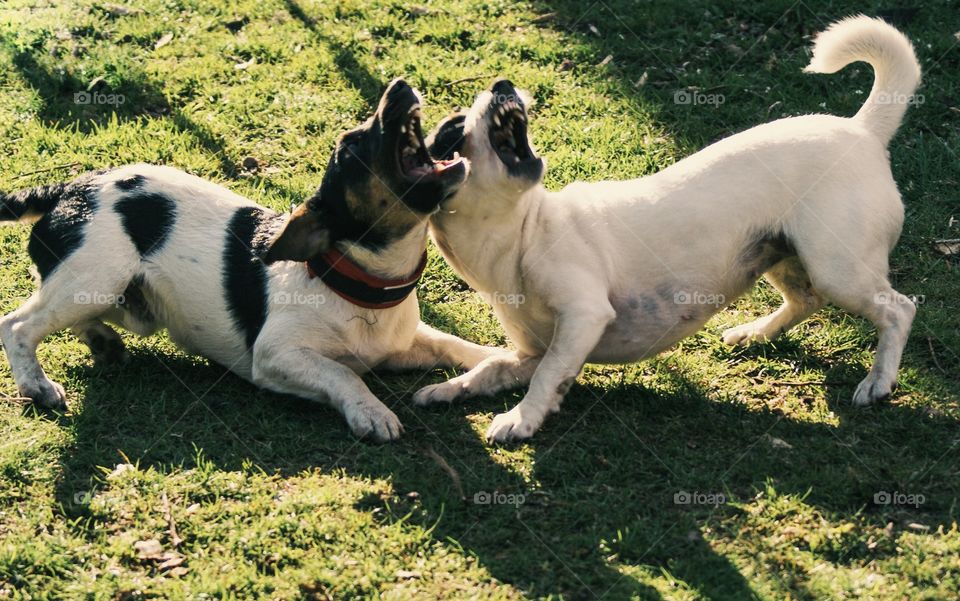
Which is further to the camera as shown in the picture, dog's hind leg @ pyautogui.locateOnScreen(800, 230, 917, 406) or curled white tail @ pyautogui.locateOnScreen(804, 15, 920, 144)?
curled white tail @ pyautogui.locateOnScreen(804, 15, 920, 144)

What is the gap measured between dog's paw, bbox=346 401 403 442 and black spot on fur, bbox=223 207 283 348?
2.55ft

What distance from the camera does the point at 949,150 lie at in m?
7.13

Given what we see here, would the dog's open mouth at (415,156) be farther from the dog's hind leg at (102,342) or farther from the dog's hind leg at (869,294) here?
the dog's hind leg at (102,342)

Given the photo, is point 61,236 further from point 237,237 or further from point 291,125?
point 291,125

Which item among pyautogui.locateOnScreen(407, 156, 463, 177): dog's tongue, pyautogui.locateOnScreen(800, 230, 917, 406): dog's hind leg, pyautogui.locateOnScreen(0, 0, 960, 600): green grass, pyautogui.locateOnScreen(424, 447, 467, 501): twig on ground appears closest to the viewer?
pyautogui.locateOnScreen(0, 0, 960, 600): green grass

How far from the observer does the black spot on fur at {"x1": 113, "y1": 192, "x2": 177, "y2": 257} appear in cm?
572

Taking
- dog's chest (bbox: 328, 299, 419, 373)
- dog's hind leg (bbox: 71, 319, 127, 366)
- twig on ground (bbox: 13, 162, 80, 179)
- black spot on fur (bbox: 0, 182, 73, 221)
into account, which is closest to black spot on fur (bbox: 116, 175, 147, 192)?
black spot on fur (bbox: 0, 182, 73, 221)

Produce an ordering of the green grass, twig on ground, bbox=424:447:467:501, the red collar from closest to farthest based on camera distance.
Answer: the green grass
twig on ground, bbox=424:447:467:501
the red collar

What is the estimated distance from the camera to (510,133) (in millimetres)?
5039

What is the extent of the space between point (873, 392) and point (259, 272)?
117 inches

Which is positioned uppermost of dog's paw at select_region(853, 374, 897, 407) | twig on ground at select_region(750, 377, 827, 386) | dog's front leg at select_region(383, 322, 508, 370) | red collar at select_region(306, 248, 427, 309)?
dog's paw at select_region(853, 374, 897, 407)

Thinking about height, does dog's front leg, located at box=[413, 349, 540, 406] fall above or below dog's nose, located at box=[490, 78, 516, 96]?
below

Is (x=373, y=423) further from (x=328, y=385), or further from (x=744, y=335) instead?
(x=744, y=335)

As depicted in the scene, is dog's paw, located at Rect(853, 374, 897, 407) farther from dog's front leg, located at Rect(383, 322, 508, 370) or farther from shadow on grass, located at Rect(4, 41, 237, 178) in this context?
shadow on grass, located at Rect(4, 41, 237, 178)
